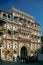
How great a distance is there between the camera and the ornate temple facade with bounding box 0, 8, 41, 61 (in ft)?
50.3

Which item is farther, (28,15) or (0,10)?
(28,15)

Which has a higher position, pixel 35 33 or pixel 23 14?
pixel 23 14

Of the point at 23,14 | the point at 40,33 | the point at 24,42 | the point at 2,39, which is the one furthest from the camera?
the point at 40,33

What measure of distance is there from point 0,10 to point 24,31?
312 cm

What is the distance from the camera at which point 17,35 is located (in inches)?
651

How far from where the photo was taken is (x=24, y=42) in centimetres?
1716

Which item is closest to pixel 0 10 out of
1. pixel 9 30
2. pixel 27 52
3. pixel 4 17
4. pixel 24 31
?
pixel 4 17

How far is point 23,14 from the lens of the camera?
18.4 meters

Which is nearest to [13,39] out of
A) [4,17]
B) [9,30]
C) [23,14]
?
[9,30]

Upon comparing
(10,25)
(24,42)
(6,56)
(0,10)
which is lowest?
(6,56)

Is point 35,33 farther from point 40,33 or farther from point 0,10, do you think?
point 0,10

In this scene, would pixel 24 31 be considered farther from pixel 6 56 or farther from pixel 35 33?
pixel 6 56

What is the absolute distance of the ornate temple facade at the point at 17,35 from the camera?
1534 cm

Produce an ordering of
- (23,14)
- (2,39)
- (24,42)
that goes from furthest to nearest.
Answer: (23,14) < (24,42) < (2,39)
